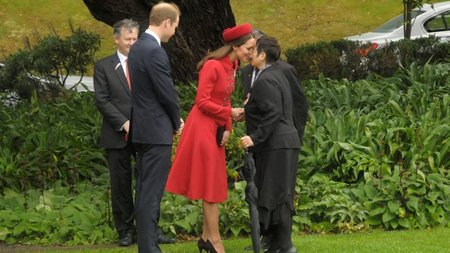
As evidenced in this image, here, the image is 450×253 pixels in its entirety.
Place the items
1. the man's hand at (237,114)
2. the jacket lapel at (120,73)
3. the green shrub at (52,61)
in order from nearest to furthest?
the man's hand at (237,114) < the jacket lapel at (120,73) < the green shrub at (52,61)

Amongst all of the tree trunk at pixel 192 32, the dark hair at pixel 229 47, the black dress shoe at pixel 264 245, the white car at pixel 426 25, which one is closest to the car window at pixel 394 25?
the white car at pixel 426 25

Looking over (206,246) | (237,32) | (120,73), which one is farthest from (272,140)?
(120,73)

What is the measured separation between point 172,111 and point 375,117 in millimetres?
A: 4316

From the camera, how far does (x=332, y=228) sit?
31.0 ft

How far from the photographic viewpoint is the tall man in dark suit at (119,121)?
903cm

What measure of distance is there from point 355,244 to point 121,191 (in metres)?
2.06

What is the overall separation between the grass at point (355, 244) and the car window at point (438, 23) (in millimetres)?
13776

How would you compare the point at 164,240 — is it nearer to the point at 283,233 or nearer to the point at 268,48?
the point at 283,233

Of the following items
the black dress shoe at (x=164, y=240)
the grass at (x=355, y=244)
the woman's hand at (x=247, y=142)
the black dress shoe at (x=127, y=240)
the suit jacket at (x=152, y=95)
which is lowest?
the grass at (x=355, y=244)

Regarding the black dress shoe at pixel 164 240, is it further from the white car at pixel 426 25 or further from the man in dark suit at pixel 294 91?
the white car at pixel 426 25

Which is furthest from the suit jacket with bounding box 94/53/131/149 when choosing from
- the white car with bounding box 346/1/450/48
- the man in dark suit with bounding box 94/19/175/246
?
the white car with bounding box 346/1/450/48

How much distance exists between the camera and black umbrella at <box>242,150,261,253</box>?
25.9ft

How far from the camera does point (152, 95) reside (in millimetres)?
7652

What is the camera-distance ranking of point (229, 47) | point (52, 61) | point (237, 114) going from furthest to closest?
point (52, 61)
point (237, 114)
point (229, 47)
